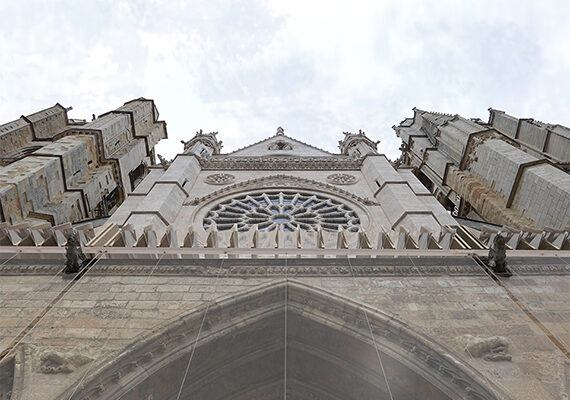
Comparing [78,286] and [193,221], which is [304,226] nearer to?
[193,221]

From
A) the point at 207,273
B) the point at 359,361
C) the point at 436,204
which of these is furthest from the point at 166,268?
the point at 436,204

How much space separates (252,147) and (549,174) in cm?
1394

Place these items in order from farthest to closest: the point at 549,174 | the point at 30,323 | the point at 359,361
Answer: the point at 549,174 < the point at 359,361 < the point at 30,323

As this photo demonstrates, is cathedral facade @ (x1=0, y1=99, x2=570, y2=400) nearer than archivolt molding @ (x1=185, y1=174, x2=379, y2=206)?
Yes

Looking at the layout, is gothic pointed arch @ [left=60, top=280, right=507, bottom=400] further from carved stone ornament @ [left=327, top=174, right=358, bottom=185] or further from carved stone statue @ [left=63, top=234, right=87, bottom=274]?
carved stone ornament @ [left=327, top=174, right=358, bottom=185]

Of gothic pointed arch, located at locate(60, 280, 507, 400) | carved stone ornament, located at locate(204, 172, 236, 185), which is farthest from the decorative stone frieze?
gothic pointed arch, located at locate(60, 280, 507, 400)

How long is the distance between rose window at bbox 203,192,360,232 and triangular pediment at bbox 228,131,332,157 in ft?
19.6

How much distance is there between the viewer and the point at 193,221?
36.6 feet

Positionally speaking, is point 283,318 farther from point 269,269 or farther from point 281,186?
point 281,186

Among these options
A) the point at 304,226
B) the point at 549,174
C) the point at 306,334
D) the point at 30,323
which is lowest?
the point at 304,226

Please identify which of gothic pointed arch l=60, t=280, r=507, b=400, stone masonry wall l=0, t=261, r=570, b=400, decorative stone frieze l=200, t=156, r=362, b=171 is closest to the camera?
stone masonry wall l=0, t=261, r=570, b=400

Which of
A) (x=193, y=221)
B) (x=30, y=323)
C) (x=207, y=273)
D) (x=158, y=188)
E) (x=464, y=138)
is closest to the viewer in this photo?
(x=30, y=323)

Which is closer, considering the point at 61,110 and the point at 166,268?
the point at 166,268

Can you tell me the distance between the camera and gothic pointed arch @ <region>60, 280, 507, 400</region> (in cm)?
438
